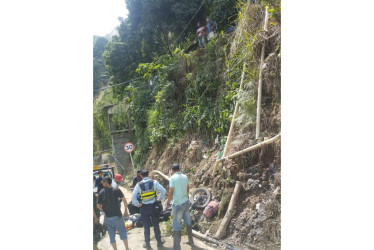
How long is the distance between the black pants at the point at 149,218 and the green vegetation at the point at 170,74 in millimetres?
1224

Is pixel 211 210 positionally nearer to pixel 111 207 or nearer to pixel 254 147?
pixel 254 147

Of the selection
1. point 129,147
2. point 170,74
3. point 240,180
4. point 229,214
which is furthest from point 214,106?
point 229,214

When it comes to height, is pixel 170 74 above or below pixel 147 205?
above

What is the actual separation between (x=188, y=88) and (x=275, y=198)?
2.69 meters

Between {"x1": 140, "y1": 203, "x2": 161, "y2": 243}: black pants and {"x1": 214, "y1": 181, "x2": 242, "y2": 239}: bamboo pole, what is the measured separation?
0.85 m

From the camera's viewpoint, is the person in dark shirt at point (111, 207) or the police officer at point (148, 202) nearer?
the person in dark shirt at point (111, 207)

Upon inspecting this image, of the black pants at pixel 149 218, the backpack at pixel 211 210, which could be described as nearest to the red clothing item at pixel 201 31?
the backpack at pixel 211 210

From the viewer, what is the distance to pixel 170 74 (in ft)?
16.7

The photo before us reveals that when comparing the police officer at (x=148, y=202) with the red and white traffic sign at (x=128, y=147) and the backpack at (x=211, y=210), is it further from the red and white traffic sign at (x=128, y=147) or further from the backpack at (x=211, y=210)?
the red and white traffic sign at (x=128, y=147)

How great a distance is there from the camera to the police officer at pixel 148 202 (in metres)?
3.66

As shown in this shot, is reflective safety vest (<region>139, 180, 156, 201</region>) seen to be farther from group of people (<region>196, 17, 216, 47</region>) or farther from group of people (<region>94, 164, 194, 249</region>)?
group of people (<region>196, 17, 216, 47</region>)

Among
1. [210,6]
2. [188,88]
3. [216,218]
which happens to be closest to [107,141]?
[188,88]

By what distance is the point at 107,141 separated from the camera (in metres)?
4.42

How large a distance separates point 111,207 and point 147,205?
498mm
